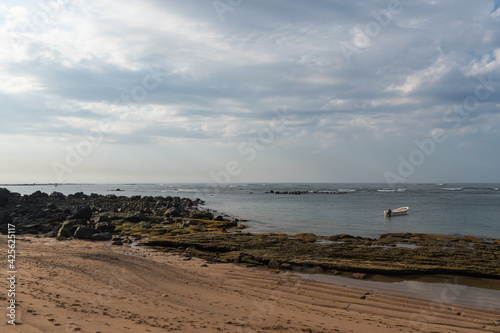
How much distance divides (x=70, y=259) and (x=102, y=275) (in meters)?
3.43

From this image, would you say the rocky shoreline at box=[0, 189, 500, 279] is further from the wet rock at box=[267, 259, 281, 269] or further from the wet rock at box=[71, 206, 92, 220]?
the wet rock at box=[71, 206, 92, 220]

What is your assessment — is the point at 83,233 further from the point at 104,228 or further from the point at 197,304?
the point at 197,304

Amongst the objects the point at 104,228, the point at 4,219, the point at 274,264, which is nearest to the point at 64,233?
the point at 104,228

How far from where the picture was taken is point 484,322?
8703 mm

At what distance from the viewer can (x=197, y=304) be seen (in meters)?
8.98

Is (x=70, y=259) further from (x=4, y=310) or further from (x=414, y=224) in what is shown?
(x=414, y=224)

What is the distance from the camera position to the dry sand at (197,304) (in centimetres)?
715

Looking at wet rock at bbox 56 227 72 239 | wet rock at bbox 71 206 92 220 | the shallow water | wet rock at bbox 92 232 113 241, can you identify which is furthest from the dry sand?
wet rock at bbox 71 206 92 220

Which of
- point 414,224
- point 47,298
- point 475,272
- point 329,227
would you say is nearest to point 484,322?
point 475,272

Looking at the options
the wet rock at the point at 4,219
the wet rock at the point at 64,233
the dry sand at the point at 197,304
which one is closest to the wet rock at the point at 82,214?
the wet rock at the point at 4,219

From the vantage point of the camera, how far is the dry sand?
7.15 metres

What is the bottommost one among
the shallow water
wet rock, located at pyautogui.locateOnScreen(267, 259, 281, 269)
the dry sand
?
the shallow water

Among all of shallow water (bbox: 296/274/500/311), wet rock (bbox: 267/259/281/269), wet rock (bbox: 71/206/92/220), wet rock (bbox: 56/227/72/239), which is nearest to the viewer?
shallow water (bbox: 296/274/500/311)

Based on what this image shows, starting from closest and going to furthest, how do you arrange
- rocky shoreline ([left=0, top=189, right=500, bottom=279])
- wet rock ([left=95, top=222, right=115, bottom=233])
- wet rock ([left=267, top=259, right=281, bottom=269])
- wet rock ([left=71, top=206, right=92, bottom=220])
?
rocky shoreline ([left=0, top=189, right=500, bottom=279]), wet rock ([left=267, top=259, right=281, bottom=269]), wet rock ([left=95, top=222, right=115, bottom=233]), wet rock ([left=71, top=206, right=92, bottom=220])
